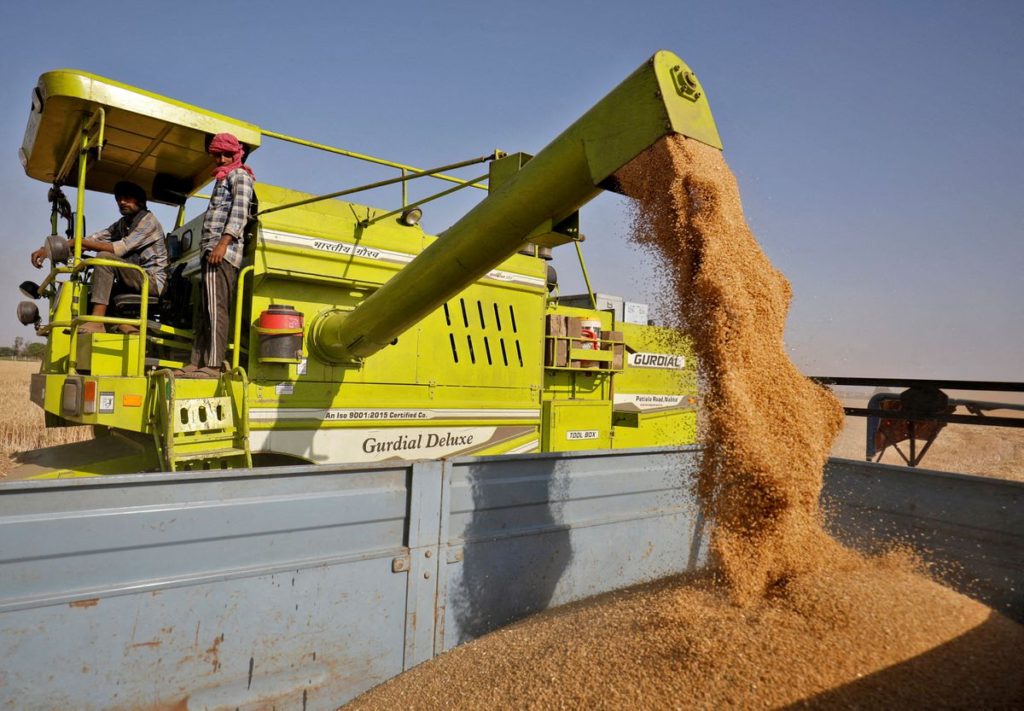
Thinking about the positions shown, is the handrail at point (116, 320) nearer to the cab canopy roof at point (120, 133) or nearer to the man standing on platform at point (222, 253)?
the man standing on platform at point (222, 253)

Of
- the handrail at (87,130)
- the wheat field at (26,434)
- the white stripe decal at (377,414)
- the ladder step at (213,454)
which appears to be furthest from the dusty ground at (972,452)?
the wheat field at (26,434)

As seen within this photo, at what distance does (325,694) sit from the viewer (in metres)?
2.57

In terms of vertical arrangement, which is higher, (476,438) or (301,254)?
(301,254)

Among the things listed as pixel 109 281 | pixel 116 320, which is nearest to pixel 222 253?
pixel 116 320

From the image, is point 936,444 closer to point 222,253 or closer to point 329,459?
point 329,459

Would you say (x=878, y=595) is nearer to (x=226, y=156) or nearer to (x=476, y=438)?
(x=476, y=438)

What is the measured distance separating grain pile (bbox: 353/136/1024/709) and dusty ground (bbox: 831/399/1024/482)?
8524 mm

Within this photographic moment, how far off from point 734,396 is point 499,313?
8.16ft

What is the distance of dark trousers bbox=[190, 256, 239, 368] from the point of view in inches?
144

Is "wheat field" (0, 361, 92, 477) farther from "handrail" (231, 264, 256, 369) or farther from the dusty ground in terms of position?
the dusty ground

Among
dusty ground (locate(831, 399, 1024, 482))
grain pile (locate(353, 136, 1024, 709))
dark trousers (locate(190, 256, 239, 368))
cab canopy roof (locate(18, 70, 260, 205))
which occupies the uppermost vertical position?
cab canopy roof (locate(18, 70, 260, 205))

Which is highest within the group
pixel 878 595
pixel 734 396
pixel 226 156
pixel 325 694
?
pixel 226 156

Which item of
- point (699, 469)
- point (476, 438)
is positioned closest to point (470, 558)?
point (699, 469)

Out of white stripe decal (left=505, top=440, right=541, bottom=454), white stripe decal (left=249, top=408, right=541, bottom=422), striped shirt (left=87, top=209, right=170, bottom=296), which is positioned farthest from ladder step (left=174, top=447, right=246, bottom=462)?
white stripe decal (left=505, top=440, right=541, bottom=454)
